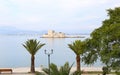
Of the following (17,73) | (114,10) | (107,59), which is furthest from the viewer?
(17,73)

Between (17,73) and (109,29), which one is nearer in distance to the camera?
(109,29)

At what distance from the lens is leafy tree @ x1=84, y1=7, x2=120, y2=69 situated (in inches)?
870

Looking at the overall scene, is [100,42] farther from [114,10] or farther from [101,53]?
[114,10]

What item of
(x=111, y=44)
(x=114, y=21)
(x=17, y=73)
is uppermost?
(x=114, y=21)

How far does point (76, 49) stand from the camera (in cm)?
3525

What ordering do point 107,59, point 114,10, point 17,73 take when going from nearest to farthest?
point 107,59
point 114,10
point 17,73

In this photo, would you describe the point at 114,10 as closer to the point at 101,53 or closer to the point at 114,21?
the point at 114,21

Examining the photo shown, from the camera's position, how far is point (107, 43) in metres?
22.6

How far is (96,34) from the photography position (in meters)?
24.0

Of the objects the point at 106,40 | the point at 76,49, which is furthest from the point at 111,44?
the point at 76,49

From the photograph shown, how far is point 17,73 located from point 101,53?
13.4 metres

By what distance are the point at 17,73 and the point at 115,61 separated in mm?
14231

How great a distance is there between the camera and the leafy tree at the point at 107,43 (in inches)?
870

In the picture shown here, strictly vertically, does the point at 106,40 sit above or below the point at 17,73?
above
